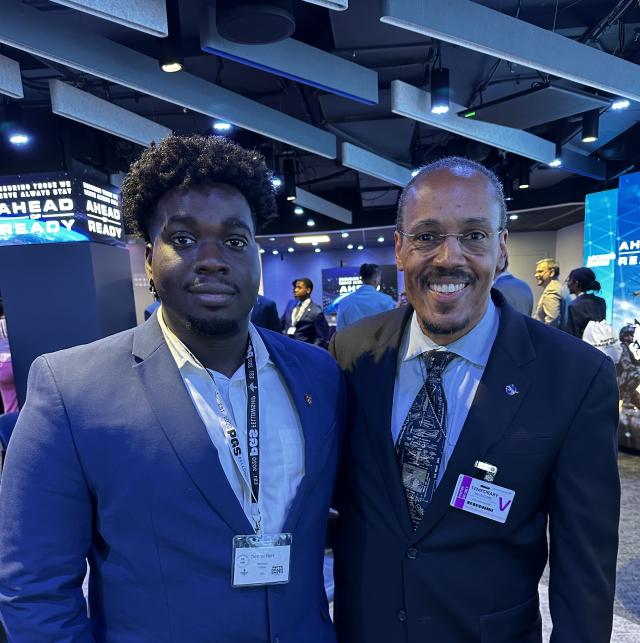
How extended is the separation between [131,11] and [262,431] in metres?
2.64

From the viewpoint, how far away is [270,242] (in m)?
11.7

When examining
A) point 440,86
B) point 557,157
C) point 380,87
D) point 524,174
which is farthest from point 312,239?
point 440,86

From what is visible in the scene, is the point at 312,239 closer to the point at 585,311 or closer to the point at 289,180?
the point at 289,180

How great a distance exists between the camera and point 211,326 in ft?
3.35

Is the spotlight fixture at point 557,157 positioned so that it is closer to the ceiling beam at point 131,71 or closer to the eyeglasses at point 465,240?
the ceiling beam at point 131,71

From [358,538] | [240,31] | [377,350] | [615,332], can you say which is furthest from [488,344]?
[615,332]

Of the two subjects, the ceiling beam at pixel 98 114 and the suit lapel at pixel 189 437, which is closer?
the suit lapel at pixel 189 437

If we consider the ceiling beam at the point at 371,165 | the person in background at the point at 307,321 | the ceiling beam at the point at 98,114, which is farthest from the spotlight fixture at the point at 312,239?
the ceiling beam at the point at 98,114

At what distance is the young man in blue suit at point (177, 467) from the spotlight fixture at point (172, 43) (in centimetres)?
283

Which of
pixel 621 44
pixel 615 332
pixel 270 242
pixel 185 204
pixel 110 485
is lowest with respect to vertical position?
pixel 615 332

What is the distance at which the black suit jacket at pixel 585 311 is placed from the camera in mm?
4648

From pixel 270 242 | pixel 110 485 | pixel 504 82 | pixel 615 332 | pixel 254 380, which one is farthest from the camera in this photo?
pixel 270 242

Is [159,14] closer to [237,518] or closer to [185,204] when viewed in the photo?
[185,204]

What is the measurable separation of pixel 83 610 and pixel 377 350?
36.3 inches
